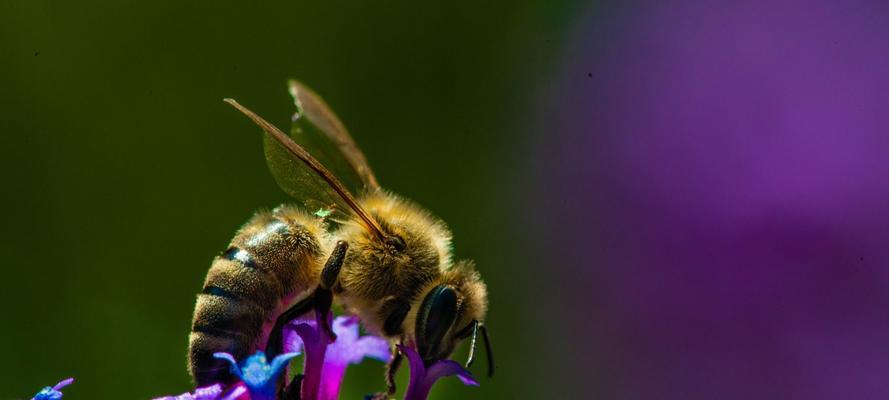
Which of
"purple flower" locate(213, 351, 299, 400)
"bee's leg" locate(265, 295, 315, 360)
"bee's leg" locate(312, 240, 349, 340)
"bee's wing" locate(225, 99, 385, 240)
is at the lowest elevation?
"purple flower" locate(213, 351, 299, 400)

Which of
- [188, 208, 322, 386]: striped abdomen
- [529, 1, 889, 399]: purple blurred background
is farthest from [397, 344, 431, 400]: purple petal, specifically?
[529, 1, 889, 399]: purple blurred background

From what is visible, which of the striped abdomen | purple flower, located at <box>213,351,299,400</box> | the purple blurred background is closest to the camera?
purple flower, located at <box>213,351,299,400</box>

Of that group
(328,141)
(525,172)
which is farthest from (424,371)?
(525,172)

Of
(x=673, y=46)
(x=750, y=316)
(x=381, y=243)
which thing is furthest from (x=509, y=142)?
(x=381, y=243)

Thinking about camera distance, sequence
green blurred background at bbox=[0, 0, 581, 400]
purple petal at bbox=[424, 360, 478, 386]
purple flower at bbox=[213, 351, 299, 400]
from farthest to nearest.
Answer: green blurred background at bbox=[0, 0, 581, 400] → purple petal at bbox=[424, 360, 478, 386] → purple flower at bbox=[213, 351, 299, 400]

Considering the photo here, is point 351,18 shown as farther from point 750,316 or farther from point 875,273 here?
point 875,273

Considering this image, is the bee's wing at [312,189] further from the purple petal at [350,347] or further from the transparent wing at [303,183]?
the purple petal at [350,347]

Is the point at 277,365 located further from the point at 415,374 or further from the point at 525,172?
the point at 525,172

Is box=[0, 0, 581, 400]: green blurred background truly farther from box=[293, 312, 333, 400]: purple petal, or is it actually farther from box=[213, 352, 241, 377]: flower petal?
box=[213, 352, 241, 377]: flower petal
